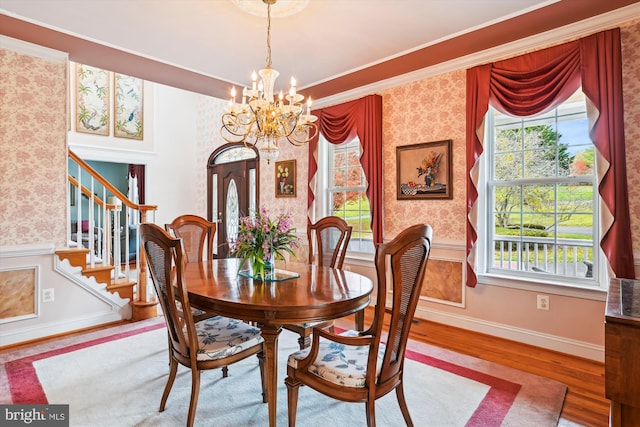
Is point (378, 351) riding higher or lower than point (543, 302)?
higher

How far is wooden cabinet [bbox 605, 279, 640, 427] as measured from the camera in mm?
1196

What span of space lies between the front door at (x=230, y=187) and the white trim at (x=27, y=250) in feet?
8.77

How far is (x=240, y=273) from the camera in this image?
2.47 meters

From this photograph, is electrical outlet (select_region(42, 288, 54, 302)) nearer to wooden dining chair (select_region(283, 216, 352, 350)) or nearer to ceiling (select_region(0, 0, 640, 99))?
ceiling (select_region(0, 0, 640, 99))

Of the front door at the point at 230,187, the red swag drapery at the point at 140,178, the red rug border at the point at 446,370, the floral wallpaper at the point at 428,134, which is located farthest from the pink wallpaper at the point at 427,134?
the red swag drapery at the point at 140,178

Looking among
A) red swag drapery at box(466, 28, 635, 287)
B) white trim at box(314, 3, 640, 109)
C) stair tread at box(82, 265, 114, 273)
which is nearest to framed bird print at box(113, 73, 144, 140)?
stair tread at box(82, 265, 114, 273)

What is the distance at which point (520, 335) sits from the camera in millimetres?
3154

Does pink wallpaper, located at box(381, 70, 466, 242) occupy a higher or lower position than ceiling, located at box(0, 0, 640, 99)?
lower

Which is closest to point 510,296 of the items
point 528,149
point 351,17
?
point 528,149

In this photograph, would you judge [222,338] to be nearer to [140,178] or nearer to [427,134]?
[427,134]

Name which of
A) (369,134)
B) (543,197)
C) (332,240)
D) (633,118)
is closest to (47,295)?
(332,240)

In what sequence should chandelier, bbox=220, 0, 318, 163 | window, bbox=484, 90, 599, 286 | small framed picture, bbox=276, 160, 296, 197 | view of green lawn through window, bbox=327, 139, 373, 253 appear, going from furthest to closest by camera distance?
small framed picture, bbox=276, 160, 296, 197, view of green lawn through window, bbox=327, 139, 373, 253, window, bbox=484, 90, 599, 286, chandelier, bbox=220, 0, 318, 163

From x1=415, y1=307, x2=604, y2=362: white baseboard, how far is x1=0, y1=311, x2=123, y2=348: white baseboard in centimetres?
331

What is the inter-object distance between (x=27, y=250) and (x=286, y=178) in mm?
3096
